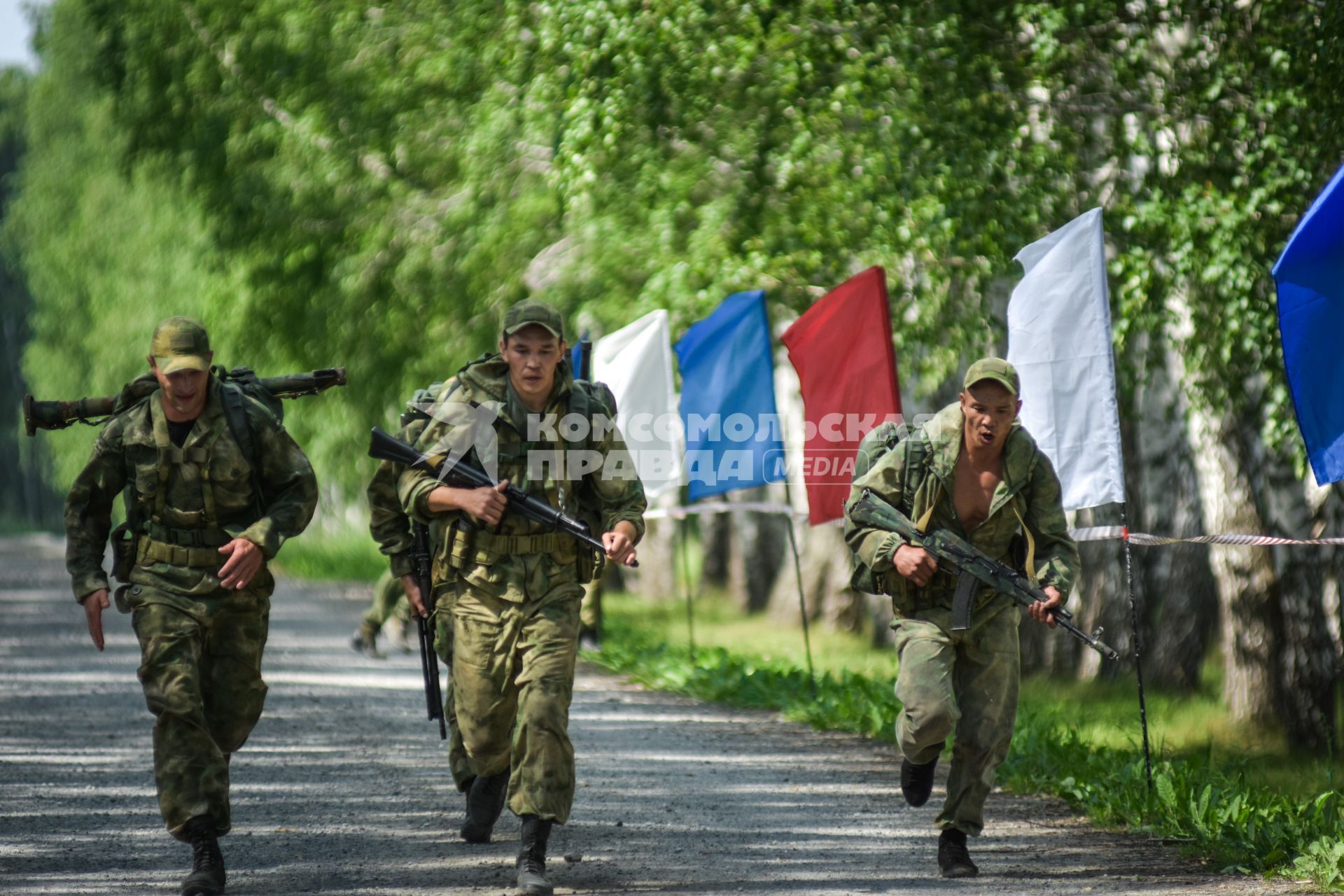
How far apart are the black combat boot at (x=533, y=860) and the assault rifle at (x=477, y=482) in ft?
3.19

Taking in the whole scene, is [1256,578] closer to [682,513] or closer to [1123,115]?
[1123,115]

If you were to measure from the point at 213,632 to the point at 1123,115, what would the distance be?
686 cm

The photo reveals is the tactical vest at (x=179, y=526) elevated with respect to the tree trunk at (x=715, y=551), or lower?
elevated

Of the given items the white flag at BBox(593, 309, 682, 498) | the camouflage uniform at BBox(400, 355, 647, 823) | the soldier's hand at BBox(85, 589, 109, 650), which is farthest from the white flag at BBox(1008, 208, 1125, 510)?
the white flag at BBox(593, 309, 682, 498)

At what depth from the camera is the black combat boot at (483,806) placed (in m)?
6.45

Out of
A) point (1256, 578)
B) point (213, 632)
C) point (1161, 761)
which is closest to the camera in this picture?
point (213, 632)

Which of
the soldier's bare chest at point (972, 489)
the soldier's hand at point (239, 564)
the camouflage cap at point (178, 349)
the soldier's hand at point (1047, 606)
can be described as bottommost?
the soldier's hand at point (1047, 606)

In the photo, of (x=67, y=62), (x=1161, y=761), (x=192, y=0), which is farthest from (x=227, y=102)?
(x=67, y=62)

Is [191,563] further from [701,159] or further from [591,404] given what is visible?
[701,159]

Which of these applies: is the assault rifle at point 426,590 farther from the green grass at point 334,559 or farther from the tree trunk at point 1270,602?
the green grass at point 334,559

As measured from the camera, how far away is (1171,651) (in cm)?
1311

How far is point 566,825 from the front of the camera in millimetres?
6957

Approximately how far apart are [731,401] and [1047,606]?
512 cm

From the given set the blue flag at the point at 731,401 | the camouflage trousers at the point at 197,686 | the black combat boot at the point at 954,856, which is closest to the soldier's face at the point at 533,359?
the camouflage trousers at the point at 197,686
